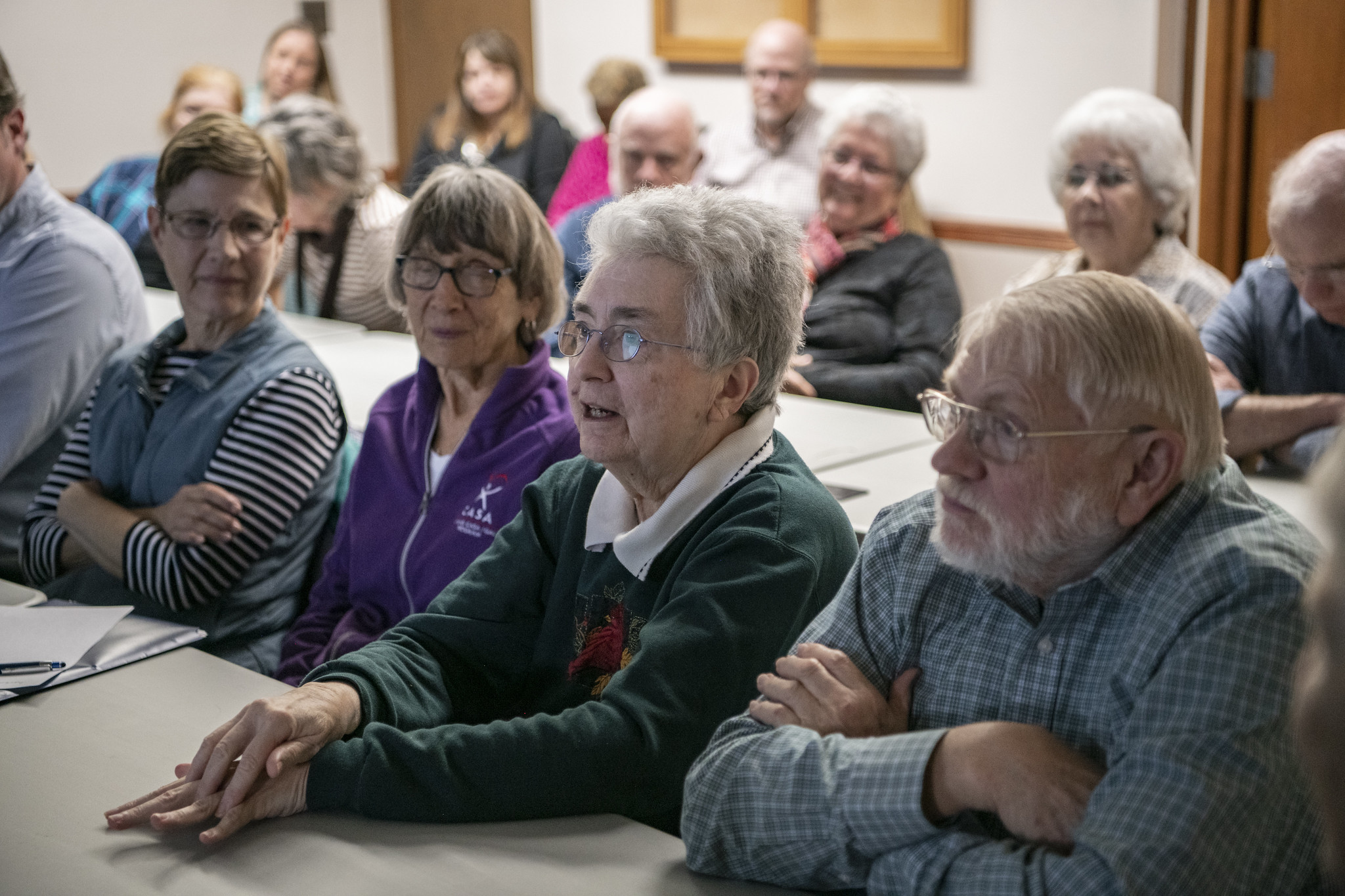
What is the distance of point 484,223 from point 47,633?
2.95 feet

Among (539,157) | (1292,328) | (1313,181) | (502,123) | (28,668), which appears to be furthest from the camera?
(502,123)

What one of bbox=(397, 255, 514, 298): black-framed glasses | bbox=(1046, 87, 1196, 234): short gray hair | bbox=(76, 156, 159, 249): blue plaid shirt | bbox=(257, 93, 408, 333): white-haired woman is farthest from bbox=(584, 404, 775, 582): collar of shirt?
bbox=(76, 156, 159, 249): blue plaid shirt

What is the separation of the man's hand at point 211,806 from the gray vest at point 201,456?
2.85 ft

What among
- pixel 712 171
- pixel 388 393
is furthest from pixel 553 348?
pixel 712 171

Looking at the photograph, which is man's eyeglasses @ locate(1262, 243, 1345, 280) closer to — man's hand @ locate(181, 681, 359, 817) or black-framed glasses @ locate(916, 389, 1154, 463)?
black-framed glasses @ locate(916, 389, 1154, 463)

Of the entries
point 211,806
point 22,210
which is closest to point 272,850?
point 211,806

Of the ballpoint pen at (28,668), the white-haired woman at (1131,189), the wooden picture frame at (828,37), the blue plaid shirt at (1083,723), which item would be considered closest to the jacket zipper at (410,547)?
the ballpoint pen at (28,668)

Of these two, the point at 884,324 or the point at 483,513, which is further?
the point at 884,324

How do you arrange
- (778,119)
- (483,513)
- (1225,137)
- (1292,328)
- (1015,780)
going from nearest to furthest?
(1015,780)
(483,513)
(1292,328)
(1225,137)
(778,119)

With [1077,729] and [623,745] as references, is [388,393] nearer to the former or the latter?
[623,745]

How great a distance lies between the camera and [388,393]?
2.27m

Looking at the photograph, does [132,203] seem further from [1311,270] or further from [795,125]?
[1311,270]

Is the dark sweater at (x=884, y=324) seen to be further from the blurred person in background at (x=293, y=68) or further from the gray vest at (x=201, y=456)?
the blurred person in background at (x=293, y=68)

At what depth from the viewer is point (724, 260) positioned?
1542 millimetres
